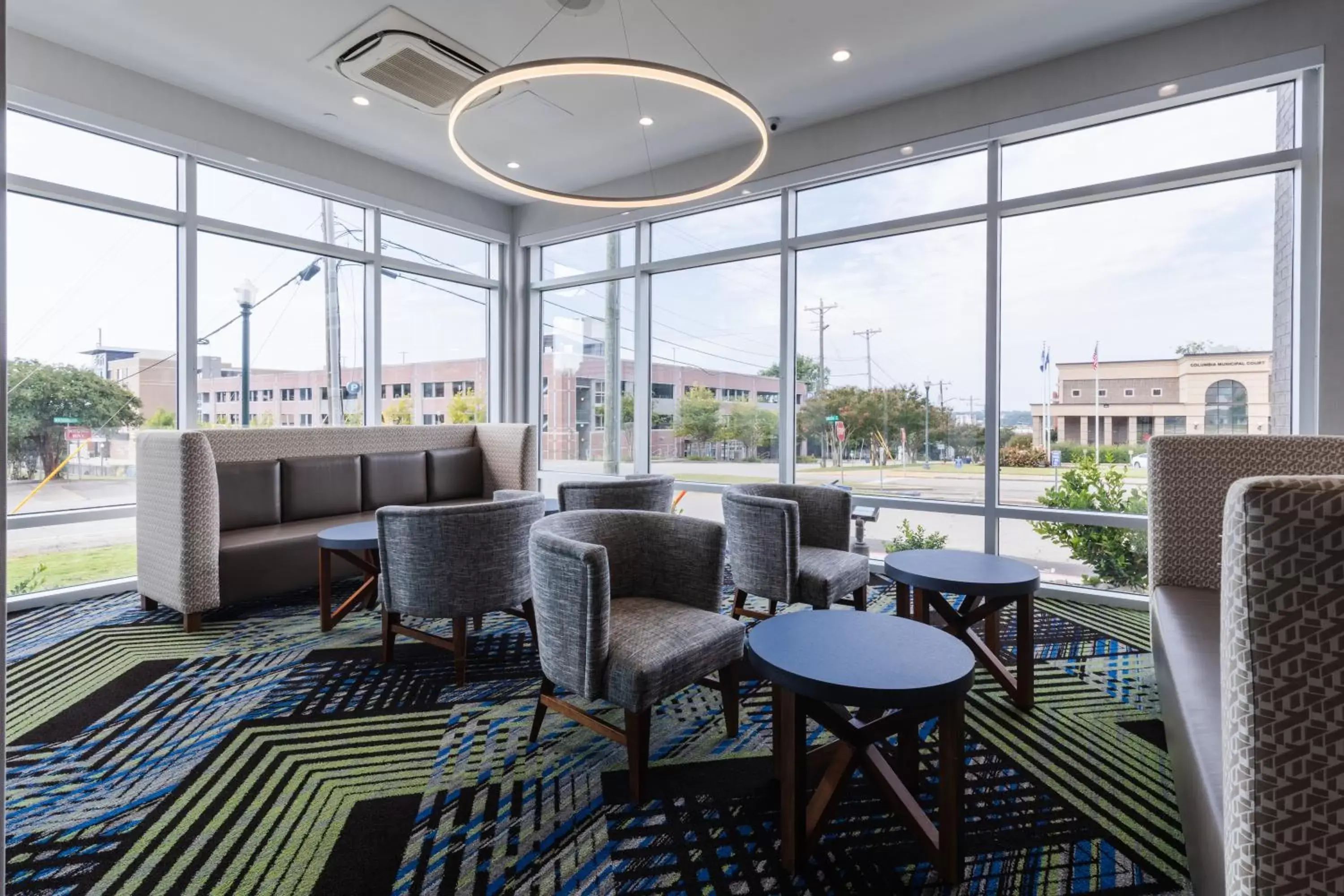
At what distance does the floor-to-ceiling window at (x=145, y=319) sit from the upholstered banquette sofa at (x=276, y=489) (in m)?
0.55

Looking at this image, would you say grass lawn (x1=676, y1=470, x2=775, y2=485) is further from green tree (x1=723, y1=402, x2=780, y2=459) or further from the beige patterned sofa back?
the beige patterned sofa back

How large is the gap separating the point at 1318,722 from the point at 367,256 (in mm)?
6295

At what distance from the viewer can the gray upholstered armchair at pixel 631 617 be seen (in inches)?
80.4

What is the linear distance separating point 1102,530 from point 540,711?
3.67m

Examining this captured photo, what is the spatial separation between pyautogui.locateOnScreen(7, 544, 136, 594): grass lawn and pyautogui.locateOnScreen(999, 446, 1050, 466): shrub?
6.05 m

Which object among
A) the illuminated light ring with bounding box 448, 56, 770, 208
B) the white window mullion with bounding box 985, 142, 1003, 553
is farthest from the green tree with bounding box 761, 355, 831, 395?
the illuminated light ring with bounding box 448, 56, 770, 208

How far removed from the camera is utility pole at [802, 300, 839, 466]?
5031mm

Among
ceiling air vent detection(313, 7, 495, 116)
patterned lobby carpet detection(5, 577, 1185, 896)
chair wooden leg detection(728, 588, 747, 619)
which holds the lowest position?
patterned lobby carpet detection(5, 577, 1185, 896)

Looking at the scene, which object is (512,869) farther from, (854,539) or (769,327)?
(769,327)

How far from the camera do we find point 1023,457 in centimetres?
426

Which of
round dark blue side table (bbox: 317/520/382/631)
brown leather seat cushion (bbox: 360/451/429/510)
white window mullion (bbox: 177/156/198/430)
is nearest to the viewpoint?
round dark blue side table (bbox: 317/520/382/631)

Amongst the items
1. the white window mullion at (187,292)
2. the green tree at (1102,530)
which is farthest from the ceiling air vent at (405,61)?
the green tree at (1102,530)

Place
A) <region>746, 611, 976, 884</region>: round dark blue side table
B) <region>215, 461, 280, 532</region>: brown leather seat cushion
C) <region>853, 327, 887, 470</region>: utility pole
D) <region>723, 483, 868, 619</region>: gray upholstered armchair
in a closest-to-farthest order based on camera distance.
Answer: <region>746, 611, 976, 884</region>: round dark blue side table → <region>723, 483, 868, 619</region>: gray upholstered armchair → <region>215, 461, 280, 532</region>: brown leather seat cushion → <region>853, 327, 887, 470</region>: utility pole

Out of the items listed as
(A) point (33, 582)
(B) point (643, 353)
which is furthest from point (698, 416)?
(A) point (33, 582)
